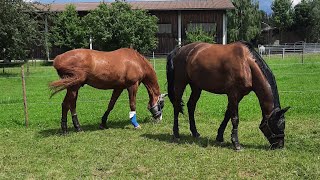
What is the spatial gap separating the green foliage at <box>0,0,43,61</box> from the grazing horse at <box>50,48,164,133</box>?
62.8 feet

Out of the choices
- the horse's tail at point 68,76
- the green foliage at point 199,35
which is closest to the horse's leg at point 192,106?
the horse's tail at point 68,76

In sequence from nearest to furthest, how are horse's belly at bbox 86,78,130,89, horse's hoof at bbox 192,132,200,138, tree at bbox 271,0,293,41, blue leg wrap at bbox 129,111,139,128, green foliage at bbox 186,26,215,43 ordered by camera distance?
horse's hoof at bbox 192,132,200,138 → horse's belly at bbox 86,78,130,89 → blue leg wrap at bbox 129,111,139,128 → green foliage at bbox 186,26,215,43 → tree at bbox 271,0,293,41

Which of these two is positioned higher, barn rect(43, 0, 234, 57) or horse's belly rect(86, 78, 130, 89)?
barn rect(43, 0, 234, 57)

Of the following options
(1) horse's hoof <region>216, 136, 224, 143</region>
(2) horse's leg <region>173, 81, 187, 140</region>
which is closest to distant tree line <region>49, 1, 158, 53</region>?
(2) horse's leg <region>173, 81, 187, 140</region>

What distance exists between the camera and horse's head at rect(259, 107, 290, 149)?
21.7 feet

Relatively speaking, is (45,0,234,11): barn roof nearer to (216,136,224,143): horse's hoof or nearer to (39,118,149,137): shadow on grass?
(39,118,149,137): shadow on grass

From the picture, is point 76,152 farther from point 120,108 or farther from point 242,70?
point 120,108

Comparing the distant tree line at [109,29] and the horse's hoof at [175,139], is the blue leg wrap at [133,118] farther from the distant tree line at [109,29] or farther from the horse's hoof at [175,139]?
the distant tree line at [109,29]

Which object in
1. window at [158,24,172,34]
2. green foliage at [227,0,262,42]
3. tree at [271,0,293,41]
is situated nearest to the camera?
window at [158,24,172,34]

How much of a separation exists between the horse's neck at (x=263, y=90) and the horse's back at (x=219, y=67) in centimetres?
11

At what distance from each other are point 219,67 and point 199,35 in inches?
1260

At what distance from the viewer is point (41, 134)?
867 centimetres

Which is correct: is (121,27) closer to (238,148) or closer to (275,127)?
(238,148)

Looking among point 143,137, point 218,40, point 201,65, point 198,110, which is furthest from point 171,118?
point 218,40
